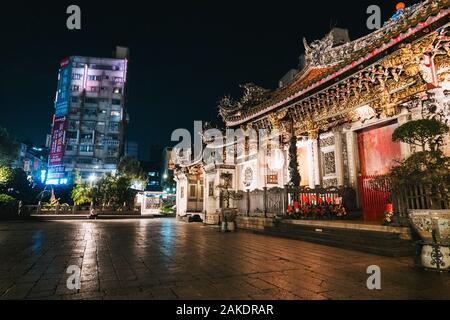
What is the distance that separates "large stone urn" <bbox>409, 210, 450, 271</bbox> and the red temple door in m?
3.22

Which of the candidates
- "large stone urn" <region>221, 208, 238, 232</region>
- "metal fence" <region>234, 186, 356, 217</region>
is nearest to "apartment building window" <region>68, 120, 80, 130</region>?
"large stone urn" <region>221, 208, 238, 232</region>

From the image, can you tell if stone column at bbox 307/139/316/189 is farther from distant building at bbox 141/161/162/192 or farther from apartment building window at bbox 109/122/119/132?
distant building at bbox 141/161/162/192

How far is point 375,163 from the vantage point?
948 centimetres

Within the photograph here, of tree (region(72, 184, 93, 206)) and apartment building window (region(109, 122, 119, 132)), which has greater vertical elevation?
apartment building window (region(109, 122, 119, 132))

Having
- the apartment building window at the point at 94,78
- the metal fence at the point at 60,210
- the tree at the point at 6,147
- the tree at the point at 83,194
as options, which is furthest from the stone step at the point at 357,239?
the apartment building window at the point at 94,78

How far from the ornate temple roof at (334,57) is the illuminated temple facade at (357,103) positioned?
0.08 feet

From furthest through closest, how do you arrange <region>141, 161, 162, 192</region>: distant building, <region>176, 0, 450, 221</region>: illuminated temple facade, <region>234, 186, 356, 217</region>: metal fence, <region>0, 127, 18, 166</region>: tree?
<region>141, 161, 162, 192</region>: distant building, <region>0, 127, 18, 166</region>: tree, <region>234, 186, 356, 217</region>: metal fence, <region>176, 0, 450, 221</region>: illuminated temple facade

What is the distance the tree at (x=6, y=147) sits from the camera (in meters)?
30.6

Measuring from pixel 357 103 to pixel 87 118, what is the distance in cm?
6257

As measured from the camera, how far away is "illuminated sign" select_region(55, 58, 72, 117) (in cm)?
5881

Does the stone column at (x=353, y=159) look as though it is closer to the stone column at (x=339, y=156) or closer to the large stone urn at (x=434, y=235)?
the stone column at (x=339, y=156)

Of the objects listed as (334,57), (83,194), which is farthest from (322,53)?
(83,194)

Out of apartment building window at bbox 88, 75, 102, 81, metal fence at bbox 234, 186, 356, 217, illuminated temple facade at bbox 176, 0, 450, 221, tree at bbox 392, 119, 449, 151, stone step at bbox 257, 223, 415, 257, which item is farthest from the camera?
apartment building window at bbox 88, 75, 102, 81
